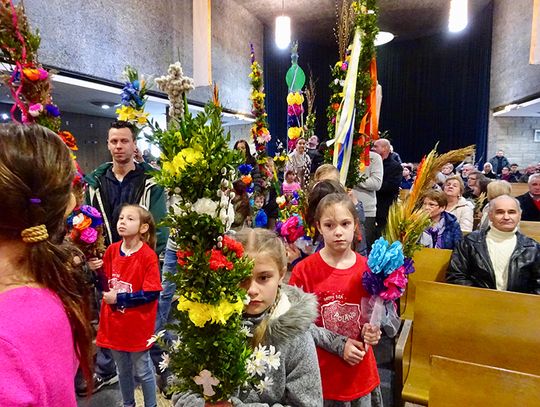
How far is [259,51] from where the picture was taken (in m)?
13.8

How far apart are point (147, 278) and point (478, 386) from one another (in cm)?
166

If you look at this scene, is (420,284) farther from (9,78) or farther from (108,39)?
(108,39)

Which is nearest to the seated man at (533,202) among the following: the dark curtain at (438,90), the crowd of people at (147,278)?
the crowd of people at (147,278)

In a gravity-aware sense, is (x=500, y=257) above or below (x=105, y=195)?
below

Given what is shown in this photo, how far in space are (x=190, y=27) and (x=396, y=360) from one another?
380 inches

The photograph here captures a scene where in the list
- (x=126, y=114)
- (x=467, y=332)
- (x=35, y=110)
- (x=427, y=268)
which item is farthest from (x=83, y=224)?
(x=427, y=268)

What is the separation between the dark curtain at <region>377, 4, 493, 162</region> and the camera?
12.7 metres

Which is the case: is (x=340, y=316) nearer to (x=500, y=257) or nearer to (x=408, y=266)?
(x=408, y=266)

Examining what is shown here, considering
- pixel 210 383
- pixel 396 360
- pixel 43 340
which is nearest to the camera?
pixel 43 340

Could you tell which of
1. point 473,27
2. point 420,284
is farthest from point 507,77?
point 420,284

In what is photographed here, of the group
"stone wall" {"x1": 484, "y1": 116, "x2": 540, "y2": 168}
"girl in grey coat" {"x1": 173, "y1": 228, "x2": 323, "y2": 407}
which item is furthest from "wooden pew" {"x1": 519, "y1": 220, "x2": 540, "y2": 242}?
"stone wall" {"x1": 484, "y1": 116, "x2": 540, "y2": 168}

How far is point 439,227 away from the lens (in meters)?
3.41

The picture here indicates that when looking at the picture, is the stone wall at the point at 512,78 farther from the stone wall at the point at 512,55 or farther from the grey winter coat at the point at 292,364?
the grey winter coat at the point at 292,364

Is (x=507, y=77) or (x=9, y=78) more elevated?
(x=507, y=77)
